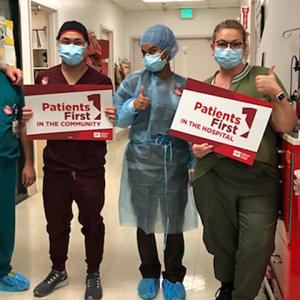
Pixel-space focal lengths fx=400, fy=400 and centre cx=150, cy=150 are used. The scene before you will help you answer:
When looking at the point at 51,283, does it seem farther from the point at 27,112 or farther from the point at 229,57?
the point at 229,57

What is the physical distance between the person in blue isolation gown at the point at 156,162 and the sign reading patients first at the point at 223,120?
0.88 feet

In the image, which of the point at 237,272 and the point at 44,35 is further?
the point at 44,35

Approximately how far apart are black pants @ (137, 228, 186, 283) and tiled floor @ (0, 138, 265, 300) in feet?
0.44

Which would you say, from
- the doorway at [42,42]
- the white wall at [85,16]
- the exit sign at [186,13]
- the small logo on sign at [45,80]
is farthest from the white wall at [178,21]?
the small logo on sign at [45,80]

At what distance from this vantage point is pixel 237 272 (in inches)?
72.6

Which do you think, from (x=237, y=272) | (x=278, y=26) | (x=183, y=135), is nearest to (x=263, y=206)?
(x=237, y=272)

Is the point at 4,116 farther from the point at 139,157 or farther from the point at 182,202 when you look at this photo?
the point at 182,202

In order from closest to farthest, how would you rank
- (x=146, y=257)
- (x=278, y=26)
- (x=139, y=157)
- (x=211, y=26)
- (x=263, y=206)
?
1. (x=263, y=206)
2. (x=139, y=157)
3. (x=146, y=257)
4. (x=278, y=26)
5. (x=211, y=26)

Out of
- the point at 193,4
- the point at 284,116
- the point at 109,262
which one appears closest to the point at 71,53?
the point at 284,116

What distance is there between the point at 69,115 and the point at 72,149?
0.59 ft

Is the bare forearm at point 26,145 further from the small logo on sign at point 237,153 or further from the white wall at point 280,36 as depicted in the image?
the white wall at point 280,36

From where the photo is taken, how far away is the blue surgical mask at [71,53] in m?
2.02

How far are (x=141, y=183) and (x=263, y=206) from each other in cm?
65

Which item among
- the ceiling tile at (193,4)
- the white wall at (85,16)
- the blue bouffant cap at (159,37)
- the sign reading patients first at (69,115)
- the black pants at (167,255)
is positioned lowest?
the black pants at (167,255)
